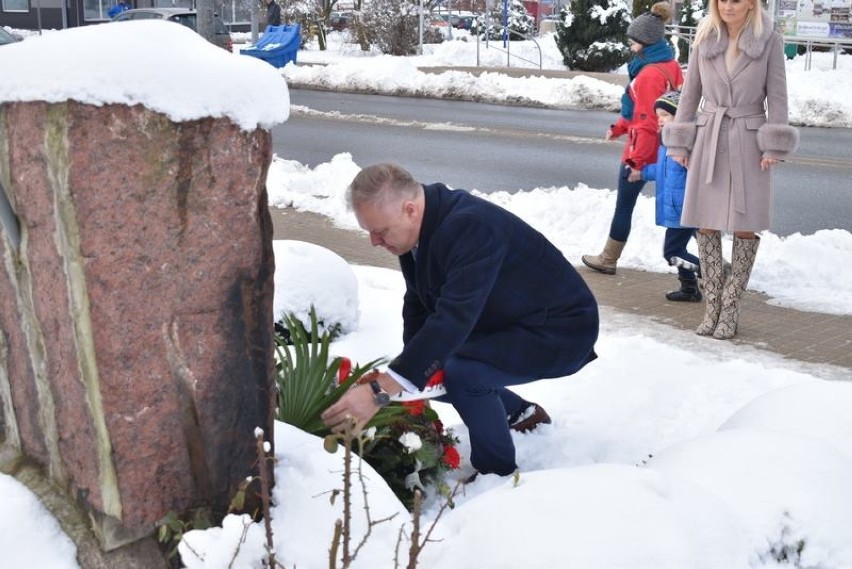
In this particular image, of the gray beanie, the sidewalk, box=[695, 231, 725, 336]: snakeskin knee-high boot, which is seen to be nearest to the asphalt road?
the sidewalk

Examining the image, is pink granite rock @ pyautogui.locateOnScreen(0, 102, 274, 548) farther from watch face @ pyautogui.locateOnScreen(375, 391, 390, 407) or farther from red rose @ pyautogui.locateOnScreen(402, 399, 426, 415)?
red rose @ pyautogui.locateOnScreen(402, 399, 426, 415)

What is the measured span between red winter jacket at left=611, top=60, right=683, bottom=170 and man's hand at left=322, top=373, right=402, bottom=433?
3.64 metres

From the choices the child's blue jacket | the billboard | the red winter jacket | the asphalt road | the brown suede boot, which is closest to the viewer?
the child's blue jacket

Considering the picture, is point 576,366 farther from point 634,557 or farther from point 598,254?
point 598,254

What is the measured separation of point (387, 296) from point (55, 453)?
3265mm

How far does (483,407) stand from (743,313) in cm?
285

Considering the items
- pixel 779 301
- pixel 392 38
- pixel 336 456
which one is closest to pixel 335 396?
pixel 336 456

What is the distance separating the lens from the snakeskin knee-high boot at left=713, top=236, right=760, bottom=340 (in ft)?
18.1

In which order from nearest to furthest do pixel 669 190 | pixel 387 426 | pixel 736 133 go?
pixel 387 426
pixel 736 133
pixel 669 190

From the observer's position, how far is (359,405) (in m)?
3.18

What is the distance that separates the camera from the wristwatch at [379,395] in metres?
3.15

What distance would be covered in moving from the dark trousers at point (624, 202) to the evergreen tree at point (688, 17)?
1781cm

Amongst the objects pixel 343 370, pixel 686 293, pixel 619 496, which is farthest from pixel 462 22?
pixel 619 496

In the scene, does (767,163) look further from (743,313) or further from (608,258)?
(608,258)
